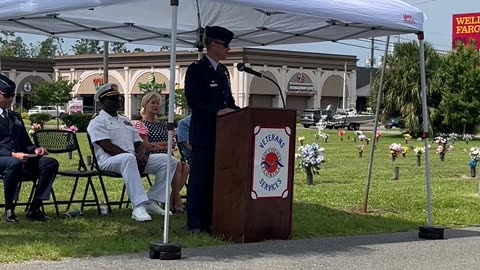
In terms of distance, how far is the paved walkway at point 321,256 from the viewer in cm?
705

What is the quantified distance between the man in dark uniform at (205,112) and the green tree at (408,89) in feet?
119

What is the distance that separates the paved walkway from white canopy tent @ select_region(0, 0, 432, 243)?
465mm

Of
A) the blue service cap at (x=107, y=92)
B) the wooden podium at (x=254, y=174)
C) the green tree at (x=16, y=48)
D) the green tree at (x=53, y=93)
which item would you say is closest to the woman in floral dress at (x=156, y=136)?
the blue service cap at (x=107, y=92)

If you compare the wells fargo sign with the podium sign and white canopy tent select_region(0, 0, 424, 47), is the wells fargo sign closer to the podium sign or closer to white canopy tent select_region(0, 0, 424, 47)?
white canopy tent select_region(0, 0, 424, 47)

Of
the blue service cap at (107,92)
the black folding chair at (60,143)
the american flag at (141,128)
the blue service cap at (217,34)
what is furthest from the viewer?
the american flag at (141,128)

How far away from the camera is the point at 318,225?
383 inches

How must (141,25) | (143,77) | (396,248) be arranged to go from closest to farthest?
(396,248) → (141,25) → (143,77)

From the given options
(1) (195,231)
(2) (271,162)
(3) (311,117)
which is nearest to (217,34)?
(2) (271,162)

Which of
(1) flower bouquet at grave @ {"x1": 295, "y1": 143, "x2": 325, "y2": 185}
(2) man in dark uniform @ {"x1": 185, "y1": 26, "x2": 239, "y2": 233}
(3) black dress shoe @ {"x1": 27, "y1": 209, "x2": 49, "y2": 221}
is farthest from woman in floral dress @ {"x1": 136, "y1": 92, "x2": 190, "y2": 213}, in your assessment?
(1) flower bouquet at grave @ {"x1": 295, "y1": 143, "x2": 325, "y2": 185}

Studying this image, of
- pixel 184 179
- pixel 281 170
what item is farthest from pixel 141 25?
pixel 281 170

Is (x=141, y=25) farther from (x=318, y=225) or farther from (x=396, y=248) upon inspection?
(x=396, y=248)

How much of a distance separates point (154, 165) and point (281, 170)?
6.62ft

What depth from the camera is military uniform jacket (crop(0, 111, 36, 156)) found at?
9.02 meters

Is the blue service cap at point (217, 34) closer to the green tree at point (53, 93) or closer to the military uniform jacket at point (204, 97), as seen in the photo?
the military uniform jacket at point (204, 97)
